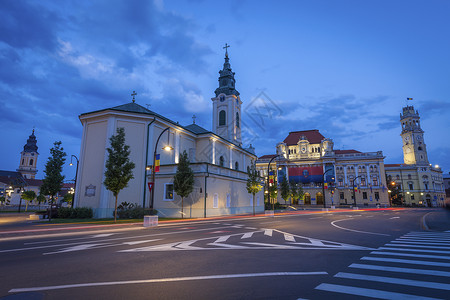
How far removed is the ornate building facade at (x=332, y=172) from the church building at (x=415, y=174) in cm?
1436

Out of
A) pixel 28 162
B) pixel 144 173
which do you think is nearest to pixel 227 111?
pixel 144 173

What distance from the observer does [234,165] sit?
150 feet

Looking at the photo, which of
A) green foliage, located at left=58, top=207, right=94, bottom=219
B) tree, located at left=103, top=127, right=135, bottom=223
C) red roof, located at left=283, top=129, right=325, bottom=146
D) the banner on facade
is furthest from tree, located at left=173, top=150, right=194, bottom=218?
red roof, located at left=283, top=129, right=325, bottom=146

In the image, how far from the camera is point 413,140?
325 ft

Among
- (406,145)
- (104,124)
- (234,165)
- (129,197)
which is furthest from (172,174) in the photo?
(406,145)

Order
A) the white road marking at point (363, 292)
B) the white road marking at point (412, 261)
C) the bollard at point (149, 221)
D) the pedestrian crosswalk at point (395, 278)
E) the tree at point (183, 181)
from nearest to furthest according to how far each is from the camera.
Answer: the white road marking at point (363, 292) → the pedestrian crosswalk at point (395, 278) → the white road marking at point (412, 261) → the bollard at point (149, 221) → the tree at point (183, 181)

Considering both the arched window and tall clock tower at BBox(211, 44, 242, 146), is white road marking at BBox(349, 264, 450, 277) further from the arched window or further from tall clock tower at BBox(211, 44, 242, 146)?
the arched window

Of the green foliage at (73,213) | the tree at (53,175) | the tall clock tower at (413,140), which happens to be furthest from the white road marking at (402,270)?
the tall clock tower at (413,140)

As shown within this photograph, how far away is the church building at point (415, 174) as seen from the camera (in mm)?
94062

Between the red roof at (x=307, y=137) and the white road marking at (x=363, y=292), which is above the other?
the red roof at (x=307, y=137)

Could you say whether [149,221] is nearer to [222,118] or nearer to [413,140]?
[222,118]

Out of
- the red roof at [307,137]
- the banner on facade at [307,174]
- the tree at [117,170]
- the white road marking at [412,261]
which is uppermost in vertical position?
the red roof at [307,137]

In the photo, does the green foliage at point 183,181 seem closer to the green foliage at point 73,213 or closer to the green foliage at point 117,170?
Answer: the green foliage at point 117,170

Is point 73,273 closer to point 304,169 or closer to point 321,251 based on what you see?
point 321,251
